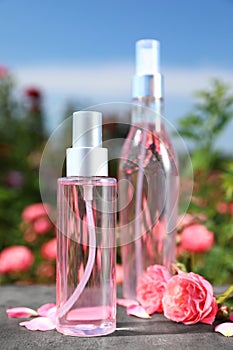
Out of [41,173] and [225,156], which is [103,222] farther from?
[225,156]

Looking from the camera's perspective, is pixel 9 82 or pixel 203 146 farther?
pixel 9 82

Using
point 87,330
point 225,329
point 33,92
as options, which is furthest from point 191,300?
point 33,92

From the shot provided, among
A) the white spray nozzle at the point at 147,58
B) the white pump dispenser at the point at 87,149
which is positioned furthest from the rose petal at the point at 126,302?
the white spray nozzle at the point at 147,58

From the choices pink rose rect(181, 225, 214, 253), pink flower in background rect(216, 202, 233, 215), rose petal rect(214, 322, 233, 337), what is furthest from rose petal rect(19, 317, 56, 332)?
pink flower in background rect(216, 202, 233, 215)

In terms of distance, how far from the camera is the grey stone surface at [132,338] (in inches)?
28.7

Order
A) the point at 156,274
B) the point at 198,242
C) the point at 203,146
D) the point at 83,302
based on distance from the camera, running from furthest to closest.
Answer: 1. the point at 203,146
2. the point at 198,242
3. the point at 156,274
4. the point at 83,302

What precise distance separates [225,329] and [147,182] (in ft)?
0.99

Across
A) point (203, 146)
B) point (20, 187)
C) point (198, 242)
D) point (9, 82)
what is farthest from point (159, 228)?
point (9, 82)

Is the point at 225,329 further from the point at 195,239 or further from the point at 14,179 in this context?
the point at 14,179

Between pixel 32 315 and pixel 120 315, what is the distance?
151 millimetres

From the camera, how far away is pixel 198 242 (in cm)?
131

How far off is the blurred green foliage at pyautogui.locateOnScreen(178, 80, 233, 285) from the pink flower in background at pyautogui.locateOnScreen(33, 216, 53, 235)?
0.51 meters

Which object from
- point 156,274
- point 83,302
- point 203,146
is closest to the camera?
point 83,302

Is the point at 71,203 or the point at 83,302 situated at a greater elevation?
the point at 71,203
